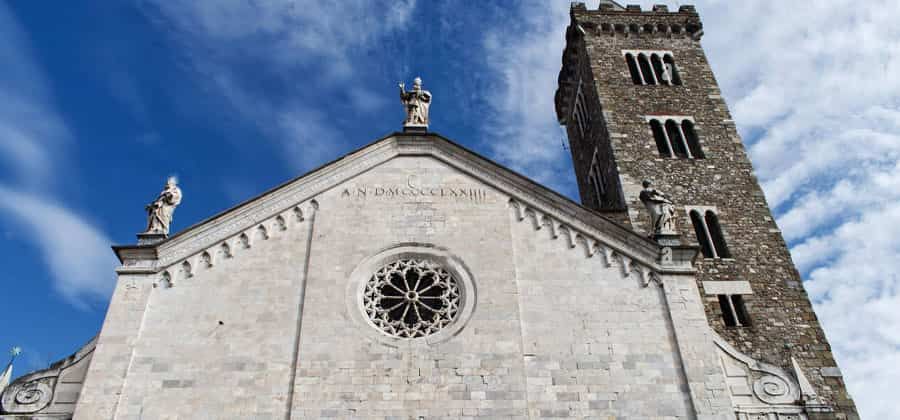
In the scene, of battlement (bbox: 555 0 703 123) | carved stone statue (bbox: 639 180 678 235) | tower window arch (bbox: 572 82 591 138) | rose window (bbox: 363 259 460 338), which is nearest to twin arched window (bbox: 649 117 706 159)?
tower window arch (bbox: 572 82 591 138)

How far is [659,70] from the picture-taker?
25.2 m

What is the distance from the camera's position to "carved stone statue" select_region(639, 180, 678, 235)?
46.3ft

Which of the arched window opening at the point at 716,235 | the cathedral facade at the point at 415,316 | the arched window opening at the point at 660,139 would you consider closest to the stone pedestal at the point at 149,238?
the cathedral facade at the point at 415,316

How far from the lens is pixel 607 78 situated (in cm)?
2456

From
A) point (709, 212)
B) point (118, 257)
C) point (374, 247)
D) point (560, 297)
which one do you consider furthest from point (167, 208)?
point (709, 212)

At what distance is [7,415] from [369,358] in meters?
6.42

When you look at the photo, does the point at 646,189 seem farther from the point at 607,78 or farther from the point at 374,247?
the point at 607,78

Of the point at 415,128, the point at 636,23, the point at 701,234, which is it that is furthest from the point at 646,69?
the point at 415,128

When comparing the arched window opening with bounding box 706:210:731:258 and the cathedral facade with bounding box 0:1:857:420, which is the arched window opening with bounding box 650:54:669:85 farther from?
the cathedral facade with bounding box 0:1:857:420

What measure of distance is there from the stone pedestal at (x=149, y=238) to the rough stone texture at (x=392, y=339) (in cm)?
25

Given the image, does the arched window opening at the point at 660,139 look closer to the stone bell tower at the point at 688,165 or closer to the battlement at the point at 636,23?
the stone bell tower at the point at 688,165

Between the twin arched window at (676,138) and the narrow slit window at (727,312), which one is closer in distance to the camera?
the narrow slit window at (727,312)

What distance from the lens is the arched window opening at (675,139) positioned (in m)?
22.3

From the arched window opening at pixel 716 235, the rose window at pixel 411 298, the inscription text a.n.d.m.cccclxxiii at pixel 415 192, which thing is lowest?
the rose window at pixel 411 298
